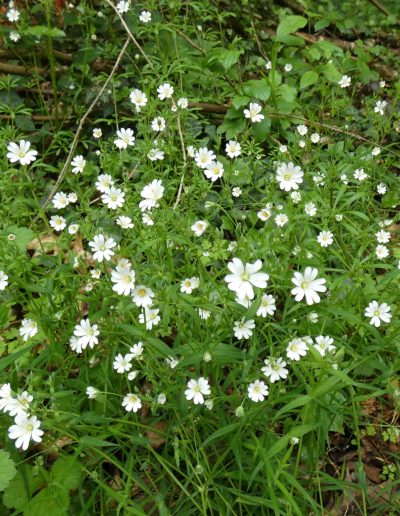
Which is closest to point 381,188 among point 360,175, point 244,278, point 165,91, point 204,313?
point 360,175

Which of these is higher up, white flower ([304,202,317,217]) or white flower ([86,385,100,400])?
white flower ([304,202,317,217])

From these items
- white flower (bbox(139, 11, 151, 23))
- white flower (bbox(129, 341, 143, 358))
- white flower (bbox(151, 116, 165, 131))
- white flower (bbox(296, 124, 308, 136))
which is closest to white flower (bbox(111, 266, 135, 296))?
white flower (bbox(129, 341, 143, 358))

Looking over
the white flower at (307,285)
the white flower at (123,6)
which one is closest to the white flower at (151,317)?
the white flower at (307,285)

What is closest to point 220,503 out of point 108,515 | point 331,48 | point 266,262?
point 108,515

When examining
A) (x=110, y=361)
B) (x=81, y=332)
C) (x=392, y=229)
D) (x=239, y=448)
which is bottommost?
(x=392, y=229)

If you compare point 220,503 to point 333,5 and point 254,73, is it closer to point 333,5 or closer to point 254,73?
point 254,73

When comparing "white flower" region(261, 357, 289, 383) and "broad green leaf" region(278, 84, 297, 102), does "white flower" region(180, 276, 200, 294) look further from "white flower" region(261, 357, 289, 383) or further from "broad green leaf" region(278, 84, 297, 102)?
"broad green leaf" region(278, 84, 297, 102)
